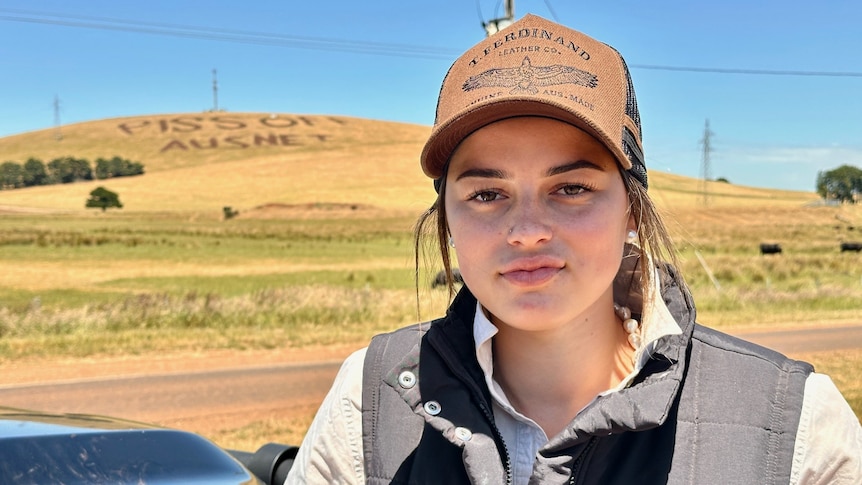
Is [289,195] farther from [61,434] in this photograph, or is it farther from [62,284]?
[61,434]

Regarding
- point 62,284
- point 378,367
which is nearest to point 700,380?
point 378,367

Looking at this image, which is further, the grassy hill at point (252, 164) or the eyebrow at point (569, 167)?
the grassy hill at point (252, 164)

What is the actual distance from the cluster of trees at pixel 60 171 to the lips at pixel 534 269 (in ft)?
264

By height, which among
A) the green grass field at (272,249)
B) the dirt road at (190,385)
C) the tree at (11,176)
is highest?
the tree at (11,176)

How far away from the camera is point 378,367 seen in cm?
144

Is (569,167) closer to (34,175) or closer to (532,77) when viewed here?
(532,77)

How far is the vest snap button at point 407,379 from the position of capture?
138cm

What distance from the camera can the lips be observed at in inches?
51.9

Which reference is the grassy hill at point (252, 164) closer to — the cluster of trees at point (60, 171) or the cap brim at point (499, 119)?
the cluster of trees at point (60, 171)

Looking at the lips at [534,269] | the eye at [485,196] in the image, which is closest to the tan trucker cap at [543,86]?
the eye at [485,196]

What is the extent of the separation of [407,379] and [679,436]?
0.47 meters

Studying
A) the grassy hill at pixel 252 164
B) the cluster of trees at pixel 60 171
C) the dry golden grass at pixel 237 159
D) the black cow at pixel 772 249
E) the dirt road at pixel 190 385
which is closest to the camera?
the dirt road at pixel 190 385

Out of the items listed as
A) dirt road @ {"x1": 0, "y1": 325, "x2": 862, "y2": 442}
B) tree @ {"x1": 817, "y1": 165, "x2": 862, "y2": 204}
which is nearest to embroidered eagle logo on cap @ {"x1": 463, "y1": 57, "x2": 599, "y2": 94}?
dirt road @ {"x1": 0, "y1": 325, "x2": 862, "y2": 442}

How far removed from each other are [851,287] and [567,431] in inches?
833
